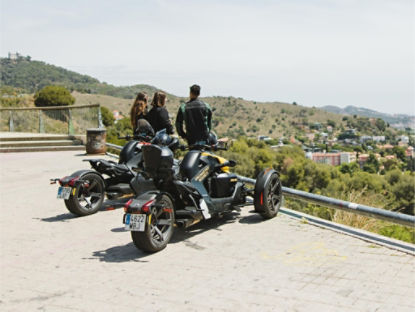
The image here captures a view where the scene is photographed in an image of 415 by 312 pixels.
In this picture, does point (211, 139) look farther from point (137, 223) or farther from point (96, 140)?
point (96, 140)

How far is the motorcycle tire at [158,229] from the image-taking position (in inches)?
207

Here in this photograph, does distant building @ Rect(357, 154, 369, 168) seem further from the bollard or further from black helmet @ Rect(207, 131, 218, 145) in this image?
black helmet @ Rect(207, 131, 218, 145)

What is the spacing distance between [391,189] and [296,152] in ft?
69.5

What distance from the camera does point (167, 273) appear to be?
4.78m

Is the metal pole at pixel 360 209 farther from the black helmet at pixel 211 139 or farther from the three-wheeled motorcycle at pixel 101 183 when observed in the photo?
the three-wheeled motorcycle at pixel 101 183

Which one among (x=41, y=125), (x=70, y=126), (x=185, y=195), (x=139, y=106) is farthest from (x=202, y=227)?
(x=41, y=125)

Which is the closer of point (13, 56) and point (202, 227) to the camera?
point (202, 227)

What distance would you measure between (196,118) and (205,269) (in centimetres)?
287

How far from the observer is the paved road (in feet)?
13.1

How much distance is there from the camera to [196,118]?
711cm

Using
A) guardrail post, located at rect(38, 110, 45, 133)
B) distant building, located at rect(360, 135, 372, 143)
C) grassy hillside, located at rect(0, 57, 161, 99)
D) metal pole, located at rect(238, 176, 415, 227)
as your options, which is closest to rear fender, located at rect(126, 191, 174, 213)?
metal pole, located at rect(238, 176, 415, 227)

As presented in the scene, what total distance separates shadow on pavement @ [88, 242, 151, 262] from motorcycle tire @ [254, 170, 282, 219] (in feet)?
6.70

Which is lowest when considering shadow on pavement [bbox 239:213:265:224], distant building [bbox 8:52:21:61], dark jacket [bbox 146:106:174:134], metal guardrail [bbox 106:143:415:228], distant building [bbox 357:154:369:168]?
distant building [bbox 357:154:369:168]

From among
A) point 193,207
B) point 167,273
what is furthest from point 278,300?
point 193,207
